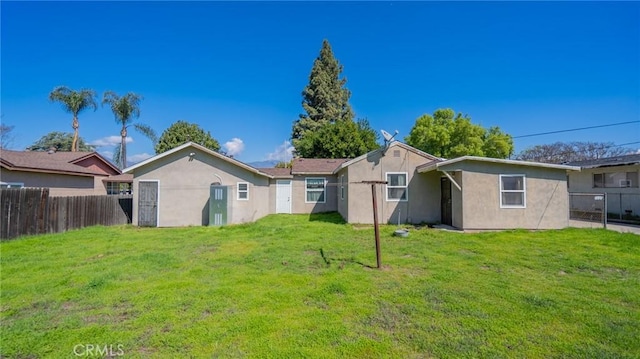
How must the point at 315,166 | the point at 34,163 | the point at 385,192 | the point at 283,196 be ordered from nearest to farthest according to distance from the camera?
1. the point at 385,192
2. the point at 34,163
3. the point at 283,196
4. the point at 315,166

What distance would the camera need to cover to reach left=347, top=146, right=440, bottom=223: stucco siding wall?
12586 millimetres

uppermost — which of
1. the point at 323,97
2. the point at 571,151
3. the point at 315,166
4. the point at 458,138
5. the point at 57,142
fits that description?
the point at 323,97

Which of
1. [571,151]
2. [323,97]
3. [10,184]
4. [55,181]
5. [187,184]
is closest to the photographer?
[10,184]

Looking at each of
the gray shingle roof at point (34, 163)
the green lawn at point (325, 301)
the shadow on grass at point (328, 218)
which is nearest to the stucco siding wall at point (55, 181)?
the gray shingle roof at point (34, 163)

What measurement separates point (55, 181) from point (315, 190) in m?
13.3

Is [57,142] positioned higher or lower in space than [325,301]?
higher

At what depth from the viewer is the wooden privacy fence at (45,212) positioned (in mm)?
9062

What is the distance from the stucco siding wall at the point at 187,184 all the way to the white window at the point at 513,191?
11168mm

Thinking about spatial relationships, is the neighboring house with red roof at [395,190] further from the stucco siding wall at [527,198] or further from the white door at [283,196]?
the white door at [283,196]

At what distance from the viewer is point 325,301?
4.39m

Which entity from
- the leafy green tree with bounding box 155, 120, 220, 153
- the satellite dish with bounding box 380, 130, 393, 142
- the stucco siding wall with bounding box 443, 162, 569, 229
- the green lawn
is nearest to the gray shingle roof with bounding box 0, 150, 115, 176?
the green lawn

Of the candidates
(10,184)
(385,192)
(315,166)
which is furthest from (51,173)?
(385,192)

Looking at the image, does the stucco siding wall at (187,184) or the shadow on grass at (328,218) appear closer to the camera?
the stucco siding wall at (187,184)

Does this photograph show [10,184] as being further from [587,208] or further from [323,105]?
[323,105]
